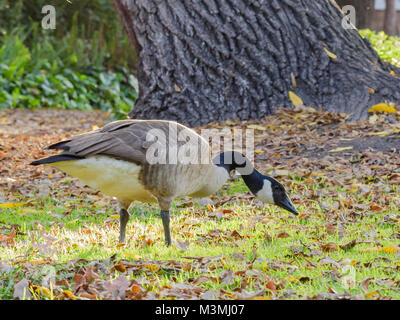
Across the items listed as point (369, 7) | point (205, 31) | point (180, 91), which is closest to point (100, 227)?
point (180, 91)

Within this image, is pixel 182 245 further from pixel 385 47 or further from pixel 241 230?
pixel 385 47

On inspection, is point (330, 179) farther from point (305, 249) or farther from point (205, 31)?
point (205, 31)

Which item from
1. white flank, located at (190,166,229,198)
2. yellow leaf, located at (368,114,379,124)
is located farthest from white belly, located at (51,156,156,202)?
yellow leaf, located at (368,114,379,124)

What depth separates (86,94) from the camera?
1447cm

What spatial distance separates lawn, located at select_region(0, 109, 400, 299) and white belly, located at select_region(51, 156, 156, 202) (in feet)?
1.46

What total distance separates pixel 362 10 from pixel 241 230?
477 inches

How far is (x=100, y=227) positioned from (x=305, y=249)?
1.98 meters

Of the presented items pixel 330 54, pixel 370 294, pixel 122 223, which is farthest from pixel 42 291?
pixel 330 54

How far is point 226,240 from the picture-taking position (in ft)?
14.8

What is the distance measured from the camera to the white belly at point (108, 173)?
4116 mm

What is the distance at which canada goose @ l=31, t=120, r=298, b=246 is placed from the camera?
412 centimetres

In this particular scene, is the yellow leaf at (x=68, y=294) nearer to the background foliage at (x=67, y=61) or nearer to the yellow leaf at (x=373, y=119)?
the yellow leaf at (x=373, y=119)

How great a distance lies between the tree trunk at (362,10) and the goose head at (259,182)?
10856 millimetres

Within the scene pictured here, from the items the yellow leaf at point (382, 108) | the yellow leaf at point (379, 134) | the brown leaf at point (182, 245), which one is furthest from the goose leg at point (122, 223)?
the yellow leaf at point (382, 108)
